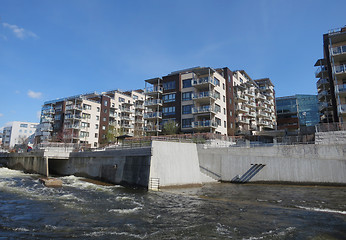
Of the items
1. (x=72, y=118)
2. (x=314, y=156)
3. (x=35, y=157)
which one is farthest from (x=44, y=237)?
(x=72, y=118)

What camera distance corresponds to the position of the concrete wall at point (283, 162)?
79.6 feet

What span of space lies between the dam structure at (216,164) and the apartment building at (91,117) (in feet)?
130

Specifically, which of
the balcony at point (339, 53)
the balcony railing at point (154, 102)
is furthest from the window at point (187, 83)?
the balcony at point (339, 53)

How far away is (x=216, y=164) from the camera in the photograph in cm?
2906

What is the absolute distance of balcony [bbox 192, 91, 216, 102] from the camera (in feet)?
150

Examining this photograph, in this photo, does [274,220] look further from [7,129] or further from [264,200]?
[7,129]

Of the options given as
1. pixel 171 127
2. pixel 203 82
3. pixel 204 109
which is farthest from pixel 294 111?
pixel 171 127

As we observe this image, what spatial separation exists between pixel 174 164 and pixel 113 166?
7784mm

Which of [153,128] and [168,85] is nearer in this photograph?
[153,128]

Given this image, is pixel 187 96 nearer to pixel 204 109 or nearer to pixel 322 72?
pixel 204 109

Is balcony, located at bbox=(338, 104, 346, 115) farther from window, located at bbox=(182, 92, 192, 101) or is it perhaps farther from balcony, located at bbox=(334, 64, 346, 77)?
window, located at bbox=(182, 92, 192, 101)

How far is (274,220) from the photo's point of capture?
11461 millimetres

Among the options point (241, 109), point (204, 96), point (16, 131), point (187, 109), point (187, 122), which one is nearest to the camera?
point (204, 96)

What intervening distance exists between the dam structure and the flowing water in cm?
498
